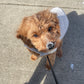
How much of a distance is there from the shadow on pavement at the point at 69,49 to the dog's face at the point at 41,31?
34.3 inches

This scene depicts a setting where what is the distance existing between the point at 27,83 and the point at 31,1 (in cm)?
189

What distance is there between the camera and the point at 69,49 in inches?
105

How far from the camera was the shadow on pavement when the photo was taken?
2496 millimetres

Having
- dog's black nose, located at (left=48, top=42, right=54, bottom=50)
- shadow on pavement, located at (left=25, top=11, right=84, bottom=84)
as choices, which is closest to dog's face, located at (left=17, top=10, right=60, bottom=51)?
dog's black nose, located at (left=48, top=42, right=54, bottom=50)

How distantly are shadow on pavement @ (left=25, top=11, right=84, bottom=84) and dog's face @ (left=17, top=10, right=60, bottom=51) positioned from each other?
2.85 feet

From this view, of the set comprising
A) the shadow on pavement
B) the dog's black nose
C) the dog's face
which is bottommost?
the shadow on pavement

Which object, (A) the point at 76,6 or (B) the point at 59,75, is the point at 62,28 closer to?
(B) the point at 59,75

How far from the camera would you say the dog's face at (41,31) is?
5.46 feet

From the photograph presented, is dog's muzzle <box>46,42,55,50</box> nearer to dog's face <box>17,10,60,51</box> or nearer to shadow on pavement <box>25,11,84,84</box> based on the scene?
dog's face <box>17,10,60,51</box>

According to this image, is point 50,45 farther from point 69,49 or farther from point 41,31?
point 69,49

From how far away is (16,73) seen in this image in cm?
253

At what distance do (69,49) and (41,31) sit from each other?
1.22 m

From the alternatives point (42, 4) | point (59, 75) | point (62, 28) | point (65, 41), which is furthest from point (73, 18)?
point (59, 75)

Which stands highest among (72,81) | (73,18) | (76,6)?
(76,6)
